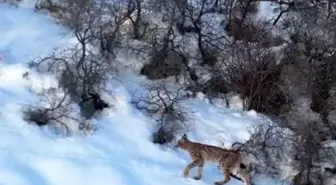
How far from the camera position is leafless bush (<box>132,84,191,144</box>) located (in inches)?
587

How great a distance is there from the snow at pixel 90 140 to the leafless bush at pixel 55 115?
184 mm

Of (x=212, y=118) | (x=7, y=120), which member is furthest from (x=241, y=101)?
(x=7, y=120)

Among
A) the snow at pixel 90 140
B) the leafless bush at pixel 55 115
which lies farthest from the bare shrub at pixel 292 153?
the leafless bush at pixel 55 115

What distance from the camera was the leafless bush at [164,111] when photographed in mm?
14914

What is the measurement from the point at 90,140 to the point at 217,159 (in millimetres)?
2514

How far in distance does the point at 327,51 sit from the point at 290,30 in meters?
1.73

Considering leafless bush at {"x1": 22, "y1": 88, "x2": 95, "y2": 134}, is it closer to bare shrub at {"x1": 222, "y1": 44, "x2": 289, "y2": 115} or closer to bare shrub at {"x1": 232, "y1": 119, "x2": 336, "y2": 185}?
bare shrub at {"x1": 232, "y1": 119, "x2": 336, "y2": 185}

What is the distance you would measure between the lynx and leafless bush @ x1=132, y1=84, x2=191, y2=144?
119 centimetres

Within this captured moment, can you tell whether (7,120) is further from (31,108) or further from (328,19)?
(328,19)

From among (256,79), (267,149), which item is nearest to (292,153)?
(267,149)

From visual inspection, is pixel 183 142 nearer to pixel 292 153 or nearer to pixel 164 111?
pixel 164 111

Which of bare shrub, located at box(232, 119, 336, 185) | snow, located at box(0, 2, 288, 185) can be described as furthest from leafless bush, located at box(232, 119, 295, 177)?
snow, located at box(0, 2, 288, 185)

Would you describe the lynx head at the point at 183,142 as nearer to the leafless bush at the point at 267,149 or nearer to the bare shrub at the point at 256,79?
the leafless bush at the point at 267,149

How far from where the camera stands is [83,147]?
14.0 meters
